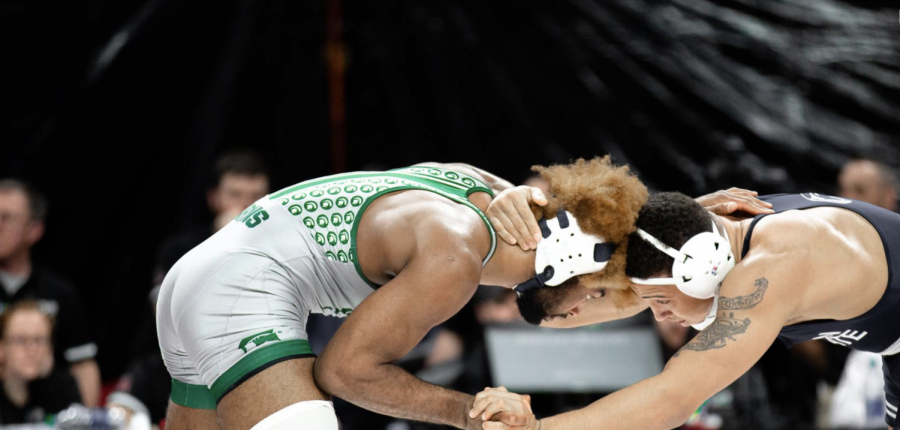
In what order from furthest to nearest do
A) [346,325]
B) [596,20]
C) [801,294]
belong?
1. [596,20]
2. [801,294]
3. [346,325]

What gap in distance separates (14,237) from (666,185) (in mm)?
3458

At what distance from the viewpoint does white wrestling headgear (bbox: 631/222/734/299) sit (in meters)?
2.37

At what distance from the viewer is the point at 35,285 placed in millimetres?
4273

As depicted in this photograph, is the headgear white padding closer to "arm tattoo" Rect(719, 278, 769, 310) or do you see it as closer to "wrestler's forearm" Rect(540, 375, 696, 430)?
"wrestler's forearm" Rect(540, 375, 696, 430)

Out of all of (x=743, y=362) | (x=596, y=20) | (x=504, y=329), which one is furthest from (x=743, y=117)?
(x=743, y=362)

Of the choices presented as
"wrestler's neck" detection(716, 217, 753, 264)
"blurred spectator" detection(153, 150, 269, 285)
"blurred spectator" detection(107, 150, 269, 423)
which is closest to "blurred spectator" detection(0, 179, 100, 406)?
"blurred spectator" detection(107, 150, 269, 423)

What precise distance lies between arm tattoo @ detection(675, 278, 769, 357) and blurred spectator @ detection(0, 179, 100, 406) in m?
3.04

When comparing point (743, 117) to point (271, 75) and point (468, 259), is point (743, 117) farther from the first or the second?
point (468, 259)

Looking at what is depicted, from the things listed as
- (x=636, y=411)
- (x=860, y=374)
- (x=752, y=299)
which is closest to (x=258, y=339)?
(x=636, y=411)

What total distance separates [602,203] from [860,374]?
86.2 inches

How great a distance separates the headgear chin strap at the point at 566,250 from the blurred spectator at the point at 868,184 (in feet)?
8.20

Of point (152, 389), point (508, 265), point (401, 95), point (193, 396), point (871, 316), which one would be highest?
point (508, 265)

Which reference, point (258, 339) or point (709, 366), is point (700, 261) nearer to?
point (709, 366)

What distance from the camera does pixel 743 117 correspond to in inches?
201
